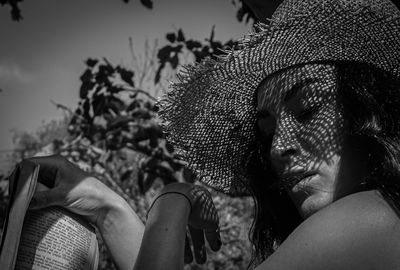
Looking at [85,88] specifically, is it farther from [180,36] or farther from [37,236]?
[37,236]

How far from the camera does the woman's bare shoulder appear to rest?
3.87 ft

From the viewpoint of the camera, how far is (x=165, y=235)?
1.40 metres

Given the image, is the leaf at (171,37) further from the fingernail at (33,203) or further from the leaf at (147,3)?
the fingernail at (33,203)

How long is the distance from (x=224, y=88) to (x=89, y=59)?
2.72m

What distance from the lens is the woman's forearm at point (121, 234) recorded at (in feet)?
5.74

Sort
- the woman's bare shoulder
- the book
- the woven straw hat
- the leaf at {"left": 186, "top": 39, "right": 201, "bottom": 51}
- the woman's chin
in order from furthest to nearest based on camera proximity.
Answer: the leaf at {"left": 186, "top": 39, "right": 201, "bottom": 51} < the woven straw hat < the woman's chin < the book < the woman's bare shoulder

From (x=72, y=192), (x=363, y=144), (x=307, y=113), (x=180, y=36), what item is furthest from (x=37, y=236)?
(x=180, y=36)

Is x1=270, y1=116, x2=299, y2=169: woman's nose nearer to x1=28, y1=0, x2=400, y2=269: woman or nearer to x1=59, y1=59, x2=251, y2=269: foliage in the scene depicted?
x1=28, y1=0, x2=400, y2=269: woman

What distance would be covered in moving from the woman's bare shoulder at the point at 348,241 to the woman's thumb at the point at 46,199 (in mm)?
639

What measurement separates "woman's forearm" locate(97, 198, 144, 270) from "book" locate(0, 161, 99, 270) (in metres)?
0.21

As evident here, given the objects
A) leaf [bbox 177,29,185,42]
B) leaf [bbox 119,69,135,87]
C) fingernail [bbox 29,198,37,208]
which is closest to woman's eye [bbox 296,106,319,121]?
fingernail [bbox 29,198,37,208]

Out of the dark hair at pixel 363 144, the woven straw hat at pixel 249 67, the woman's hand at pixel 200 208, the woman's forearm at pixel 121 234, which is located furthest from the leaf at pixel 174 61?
the woman's hand at pixel 200 208

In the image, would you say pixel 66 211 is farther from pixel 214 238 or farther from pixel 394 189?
pixel 394 189

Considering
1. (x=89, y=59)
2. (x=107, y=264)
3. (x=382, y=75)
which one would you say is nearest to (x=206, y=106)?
(x=382, y=75)
